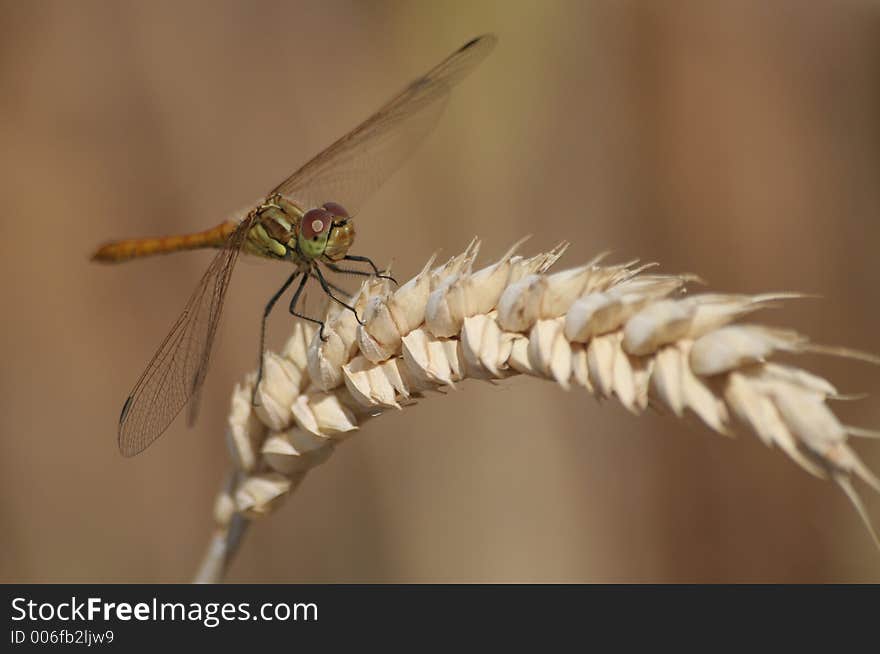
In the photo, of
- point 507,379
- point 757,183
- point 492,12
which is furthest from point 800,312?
point 507,379

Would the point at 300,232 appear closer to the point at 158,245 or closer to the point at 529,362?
the point at 158,245

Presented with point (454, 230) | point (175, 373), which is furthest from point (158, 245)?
point (454, 230)

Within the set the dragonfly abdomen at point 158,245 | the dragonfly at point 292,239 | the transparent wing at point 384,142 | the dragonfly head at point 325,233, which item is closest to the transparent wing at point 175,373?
the dragonfly at point 292,239

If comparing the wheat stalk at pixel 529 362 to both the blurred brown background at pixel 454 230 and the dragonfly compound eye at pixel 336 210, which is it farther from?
the blurred brown background at pixel 454 230

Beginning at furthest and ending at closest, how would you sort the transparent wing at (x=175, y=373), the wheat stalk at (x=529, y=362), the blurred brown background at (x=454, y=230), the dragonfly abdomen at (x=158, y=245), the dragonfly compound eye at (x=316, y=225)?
the blurred brown background at (x=454, y=230) < the dragonfly abdomen at (x=158, y=245) < the dragonfly compound eye at (x=316, y=225) < the transparent wing at (x=175, y=373) < the wheat stalk at (x=529, y=362)

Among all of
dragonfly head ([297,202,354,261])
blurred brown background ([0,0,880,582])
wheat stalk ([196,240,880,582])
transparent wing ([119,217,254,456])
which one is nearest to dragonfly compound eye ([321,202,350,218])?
dragonfly head ([297,202,354,261])

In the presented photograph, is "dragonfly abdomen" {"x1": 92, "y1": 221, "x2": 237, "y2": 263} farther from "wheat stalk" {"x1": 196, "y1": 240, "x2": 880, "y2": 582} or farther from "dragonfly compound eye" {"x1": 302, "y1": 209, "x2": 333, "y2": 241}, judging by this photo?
"wheat stalk" {"x1": 196, "y1": 240, "x2": 880, "y2": 582}

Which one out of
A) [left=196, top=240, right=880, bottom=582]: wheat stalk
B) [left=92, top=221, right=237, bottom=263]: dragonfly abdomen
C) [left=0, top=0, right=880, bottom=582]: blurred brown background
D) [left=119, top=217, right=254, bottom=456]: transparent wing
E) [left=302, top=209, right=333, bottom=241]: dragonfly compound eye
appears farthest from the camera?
[left=0, top=0, right=880, bottom=582]: blurred brown background
